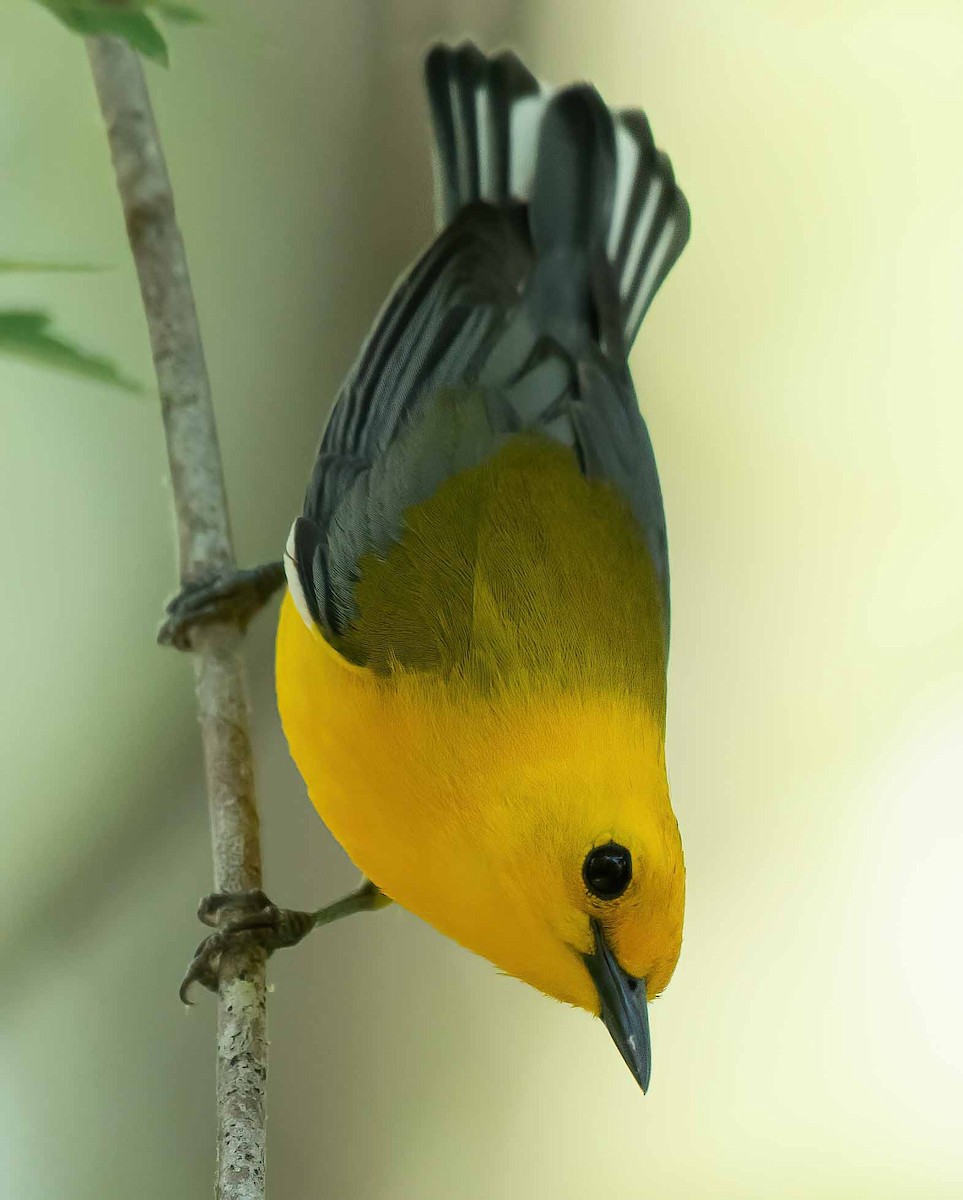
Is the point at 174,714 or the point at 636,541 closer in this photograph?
the point at 636,541

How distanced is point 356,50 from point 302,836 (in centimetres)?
259

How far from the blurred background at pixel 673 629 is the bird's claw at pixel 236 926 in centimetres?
106

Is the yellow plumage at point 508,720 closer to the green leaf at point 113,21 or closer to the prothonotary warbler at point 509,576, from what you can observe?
the prothonotary warbler at point 509,576

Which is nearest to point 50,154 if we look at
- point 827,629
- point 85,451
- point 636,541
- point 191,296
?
point 85,451

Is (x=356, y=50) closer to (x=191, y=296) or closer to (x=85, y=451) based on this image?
(x=85, y=451)

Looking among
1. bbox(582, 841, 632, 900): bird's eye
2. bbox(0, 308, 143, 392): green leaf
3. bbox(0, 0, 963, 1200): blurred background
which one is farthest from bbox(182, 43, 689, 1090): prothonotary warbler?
bbox(0, 308, 143, 392): green leaf

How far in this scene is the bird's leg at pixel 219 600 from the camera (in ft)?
9.66

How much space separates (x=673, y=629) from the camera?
14.5 feet

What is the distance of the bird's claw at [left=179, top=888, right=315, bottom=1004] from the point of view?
2.34 m

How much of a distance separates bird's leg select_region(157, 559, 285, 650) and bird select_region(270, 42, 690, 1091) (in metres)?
0.20

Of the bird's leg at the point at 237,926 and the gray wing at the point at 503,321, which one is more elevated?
the gray wing at the point at 503,321

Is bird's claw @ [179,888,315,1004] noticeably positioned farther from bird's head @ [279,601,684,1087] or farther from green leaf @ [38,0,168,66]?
green leaf @ [38,0,168,66]

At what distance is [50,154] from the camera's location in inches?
155

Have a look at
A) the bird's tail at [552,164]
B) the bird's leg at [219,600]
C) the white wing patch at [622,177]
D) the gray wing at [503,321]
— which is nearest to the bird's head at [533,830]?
the gray wing at [503,321]
